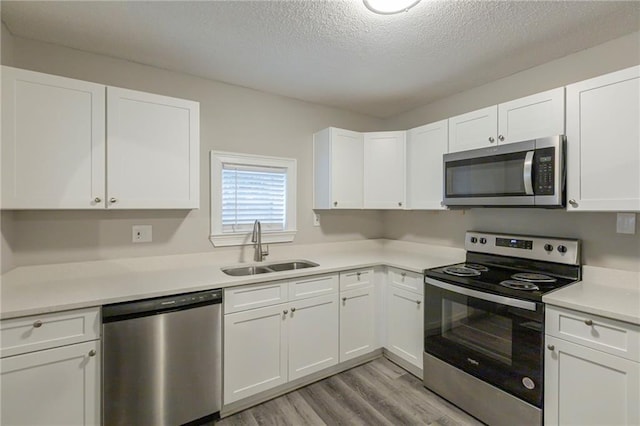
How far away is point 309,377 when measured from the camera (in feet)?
7.55

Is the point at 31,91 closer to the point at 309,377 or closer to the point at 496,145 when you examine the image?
the point at 309,377

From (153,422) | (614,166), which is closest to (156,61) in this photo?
(153,422)

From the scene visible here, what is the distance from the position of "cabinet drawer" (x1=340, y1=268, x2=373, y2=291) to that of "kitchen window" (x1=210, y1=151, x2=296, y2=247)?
0.71 metres

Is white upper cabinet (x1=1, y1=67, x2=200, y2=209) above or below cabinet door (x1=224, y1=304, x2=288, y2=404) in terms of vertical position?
above

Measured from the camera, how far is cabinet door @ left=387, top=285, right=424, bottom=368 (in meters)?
2.33

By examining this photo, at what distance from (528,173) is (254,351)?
2.12 m

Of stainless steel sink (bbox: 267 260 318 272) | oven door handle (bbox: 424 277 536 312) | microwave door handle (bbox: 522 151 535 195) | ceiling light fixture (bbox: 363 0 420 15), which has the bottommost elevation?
oven door handle (bbox: 424 277 536 312)

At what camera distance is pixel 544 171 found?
5.99ft

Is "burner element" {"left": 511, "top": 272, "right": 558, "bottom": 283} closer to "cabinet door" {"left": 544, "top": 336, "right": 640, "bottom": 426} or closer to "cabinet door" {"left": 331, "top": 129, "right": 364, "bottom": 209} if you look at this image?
"cabinet door" {"left": 544, "top": 336, "right": 640, "bottom": 426}

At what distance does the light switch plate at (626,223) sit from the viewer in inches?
69.5

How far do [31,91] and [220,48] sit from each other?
3.55ft

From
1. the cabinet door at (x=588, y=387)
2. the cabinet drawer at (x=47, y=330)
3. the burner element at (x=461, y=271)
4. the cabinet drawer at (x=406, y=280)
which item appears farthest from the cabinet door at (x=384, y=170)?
the cabinet drawer at (x=47, y=330)

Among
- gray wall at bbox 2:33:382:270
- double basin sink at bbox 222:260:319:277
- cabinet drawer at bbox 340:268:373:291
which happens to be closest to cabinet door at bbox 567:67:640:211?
cabinet drawer at bbox 340:268:373:291

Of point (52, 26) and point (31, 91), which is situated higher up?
point (52, 26)
